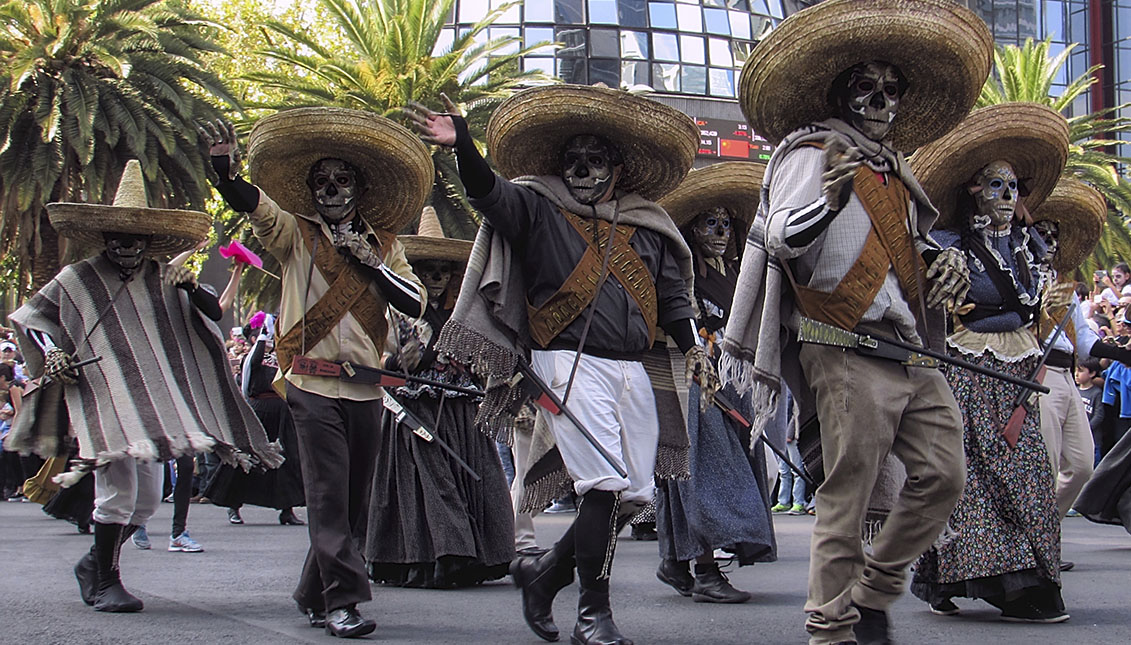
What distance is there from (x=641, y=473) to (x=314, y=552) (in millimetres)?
1588

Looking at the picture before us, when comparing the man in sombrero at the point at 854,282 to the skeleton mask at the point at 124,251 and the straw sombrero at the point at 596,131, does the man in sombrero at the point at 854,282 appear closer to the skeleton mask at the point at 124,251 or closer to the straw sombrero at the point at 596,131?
the straw sombrero at the point at 596,131

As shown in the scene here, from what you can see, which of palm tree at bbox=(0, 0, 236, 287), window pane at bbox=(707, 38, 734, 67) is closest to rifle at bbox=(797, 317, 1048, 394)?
palm tree at bbox=(0, 0, 236, 287)

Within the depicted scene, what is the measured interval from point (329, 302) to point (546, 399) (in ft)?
4.62

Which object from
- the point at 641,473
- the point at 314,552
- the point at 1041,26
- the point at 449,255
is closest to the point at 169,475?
the point at 449,255

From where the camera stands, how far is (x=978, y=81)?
582cm

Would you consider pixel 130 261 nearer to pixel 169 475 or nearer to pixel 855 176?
pixel 855 176

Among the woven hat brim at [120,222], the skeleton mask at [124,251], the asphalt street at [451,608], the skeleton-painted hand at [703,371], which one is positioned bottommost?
the asphalt street at [451,608]

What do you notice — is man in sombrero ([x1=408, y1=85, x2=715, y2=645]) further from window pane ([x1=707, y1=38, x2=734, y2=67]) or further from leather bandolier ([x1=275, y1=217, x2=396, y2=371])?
window pane ([x1=707, y1=38, x2=734, y2=67])

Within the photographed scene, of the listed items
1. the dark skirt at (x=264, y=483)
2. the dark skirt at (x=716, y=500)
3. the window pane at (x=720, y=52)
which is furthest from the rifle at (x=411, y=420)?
the window pane at (x=720, y=52)

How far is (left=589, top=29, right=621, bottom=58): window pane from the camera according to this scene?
43.7m

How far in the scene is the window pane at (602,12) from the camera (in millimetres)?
43969

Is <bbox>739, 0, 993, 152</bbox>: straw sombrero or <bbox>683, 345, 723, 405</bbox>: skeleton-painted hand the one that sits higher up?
<bbox>739, 0, 993, 152</bbox>: straw sombrero

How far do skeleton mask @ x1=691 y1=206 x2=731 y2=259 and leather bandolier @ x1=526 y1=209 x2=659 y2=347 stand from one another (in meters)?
2.06

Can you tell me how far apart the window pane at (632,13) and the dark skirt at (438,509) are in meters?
36.7
